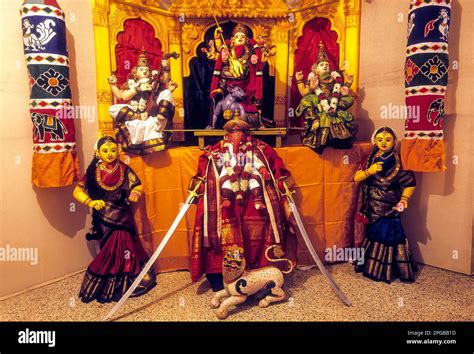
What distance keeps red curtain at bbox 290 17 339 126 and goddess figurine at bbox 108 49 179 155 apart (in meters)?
1.68

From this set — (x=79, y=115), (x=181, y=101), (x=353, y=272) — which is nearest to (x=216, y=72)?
(x=181, y=101)

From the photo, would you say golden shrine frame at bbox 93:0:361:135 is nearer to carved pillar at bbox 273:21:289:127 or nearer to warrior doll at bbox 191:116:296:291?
carved pillar at bbox 273:21:289:127

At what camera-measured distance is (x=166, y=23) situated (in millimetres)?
4164

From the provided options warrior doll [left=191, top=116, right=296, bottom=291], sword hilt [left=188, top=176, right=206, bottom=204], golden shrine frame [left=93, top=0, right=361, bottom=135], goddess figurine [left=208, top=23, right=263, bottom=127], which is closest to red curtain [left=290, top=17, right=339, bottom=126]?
golden shrine frame [left=93, top=0, right=361, bottom=135]

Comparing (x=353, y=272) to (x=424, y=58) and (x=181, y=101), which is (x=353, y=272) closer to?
(x=424, y=58)

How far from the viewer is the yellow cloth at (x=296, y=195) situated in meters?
3.56

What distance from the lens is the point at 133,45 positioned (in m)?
3.96

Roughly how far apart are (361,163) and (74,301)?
2987mm

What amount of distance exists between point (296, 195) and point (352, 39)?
1916mm

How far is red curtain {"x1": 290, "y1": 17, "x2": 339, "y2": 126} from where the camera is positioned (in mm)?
4258

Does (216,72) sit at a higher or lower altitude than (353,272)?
higher

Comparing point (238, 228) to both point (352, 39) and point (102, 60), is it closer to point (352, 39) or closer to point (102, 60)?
point (102, 60)

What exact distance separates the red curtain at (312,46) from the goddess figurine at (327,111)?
74 centimetres

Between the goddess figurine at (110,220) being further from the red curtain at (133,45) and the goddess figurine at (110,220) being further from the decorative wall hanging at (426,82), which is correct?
the decorative wall hanging at (426,82)
